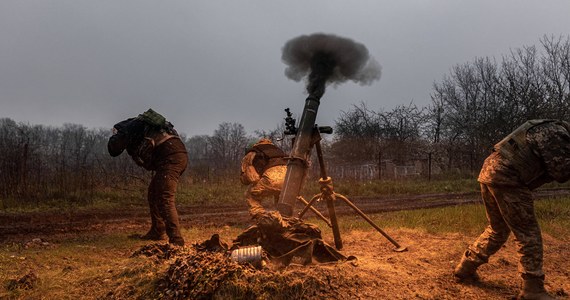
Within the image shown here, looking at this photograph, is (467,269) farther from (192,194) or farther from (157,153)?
(192,194)

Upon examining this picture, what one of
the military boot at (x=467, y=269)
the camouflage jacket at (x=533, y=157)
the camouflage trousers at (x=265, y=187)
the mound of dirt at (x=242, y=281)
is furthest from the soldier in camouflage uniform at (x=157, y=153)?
the camouflage jacket at (x=533, y=157)

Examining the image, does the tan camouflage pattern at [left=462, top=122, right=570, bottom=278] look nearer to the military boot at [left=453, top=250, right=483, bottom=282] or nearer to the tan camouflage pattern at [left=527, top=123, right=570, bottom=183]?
the tan camouflage pattern at [left=527, top=123, right=570, bottom=183]

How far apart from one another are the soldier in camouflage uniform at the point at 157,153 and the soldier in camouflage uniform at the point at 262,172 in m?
1.04

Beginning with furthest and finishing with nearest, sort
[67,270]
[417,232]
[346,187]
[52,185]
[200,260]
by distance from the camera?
[346,187], [52,185], [417,232], [67,270], [200,260]

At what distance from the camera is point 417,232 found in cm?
670

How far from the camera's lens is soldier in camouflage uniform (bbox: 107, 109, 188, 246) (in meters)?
5.71

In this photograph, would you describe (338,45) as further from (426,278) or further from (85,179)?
(85,179)

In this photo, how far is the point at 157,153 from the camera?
20.0 ft

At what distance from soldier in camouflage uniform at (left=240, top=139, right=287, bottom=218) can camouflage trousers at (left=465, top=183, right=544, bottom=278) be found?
9.02 feet

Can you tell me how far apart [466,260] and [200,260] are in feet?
8.53

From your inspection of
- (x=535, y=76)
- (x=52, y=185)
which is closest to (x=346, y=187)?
(x=52, y=185)

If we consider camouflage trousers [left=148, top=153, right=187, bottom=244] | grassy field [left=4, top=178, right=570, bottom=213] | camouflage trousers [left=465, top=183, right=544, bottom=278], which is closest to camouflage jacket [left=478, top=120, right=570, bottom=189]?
camouflage trousers [left=465, top=183, right=544, bottom=278]

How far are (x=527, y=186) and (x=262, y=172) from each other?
3.48 meters

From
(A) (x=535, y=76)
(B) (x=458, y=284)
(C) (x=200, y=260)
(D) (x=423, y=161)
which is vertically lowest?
(B) (x=458, y=284)
